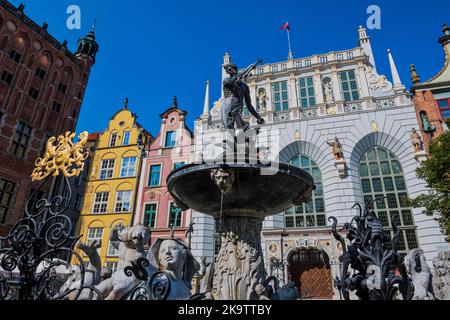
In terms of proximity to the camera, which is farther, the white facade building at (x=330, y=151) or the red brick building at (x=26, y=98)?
the red brick building at (x=26, y=98)

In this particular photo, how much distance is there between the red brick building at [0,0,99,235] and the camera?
20.8 m

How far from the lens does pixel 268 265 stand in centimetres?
1680

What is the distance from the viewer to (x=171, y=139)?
23781 mm

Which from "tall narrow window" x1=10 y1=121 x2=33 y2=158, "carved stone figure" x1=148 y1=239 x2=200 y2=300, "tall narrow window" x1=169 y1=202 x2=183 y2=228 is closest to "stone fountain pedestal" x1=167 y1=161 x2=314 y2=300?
"carved stone figure" x1=148 y1=239 x2=200 y2=300

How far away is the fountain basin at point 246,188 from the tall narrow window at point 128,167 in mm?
18922

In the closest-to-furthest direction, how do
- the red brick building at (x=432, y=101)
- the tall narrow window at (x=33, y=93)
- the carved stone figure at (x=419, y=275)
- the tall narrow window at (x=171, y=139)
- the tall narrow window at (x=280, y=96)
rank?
1. the carved stone figure at (x=419, y=275)
2. the red brick building at (x=432, y=101)
3. the tall narrow window at (x=280, y=96)
4. the tall narrow window at (x=33, y=93)
5. the tall narrow window at (x=171, y=139)

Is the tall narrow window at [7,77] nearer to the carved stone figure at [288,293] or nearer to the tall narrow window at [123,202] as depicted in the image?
the tall narrow window at [123,202]

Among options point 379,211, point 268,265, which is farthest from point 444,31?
point 268,265

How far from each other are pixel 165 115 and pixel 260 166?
69.9 feet

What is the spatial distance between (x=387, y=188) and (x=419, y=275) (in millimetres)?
13857

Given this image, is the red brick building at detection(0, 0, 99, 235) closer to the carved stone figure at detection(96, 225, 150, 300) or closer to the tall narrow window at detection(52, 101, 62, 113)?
the tall narrow window at detection(52, 101, 62, 113)

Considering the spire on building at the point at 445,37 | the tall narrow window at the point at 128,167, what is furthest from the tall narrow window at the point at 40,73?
the spire on building at the point at 445,37

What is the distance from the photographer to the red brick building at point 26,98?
20766 mm

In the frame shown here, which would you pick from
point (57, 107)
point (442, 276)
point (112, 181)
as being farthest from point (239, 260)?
point (57, 107)
